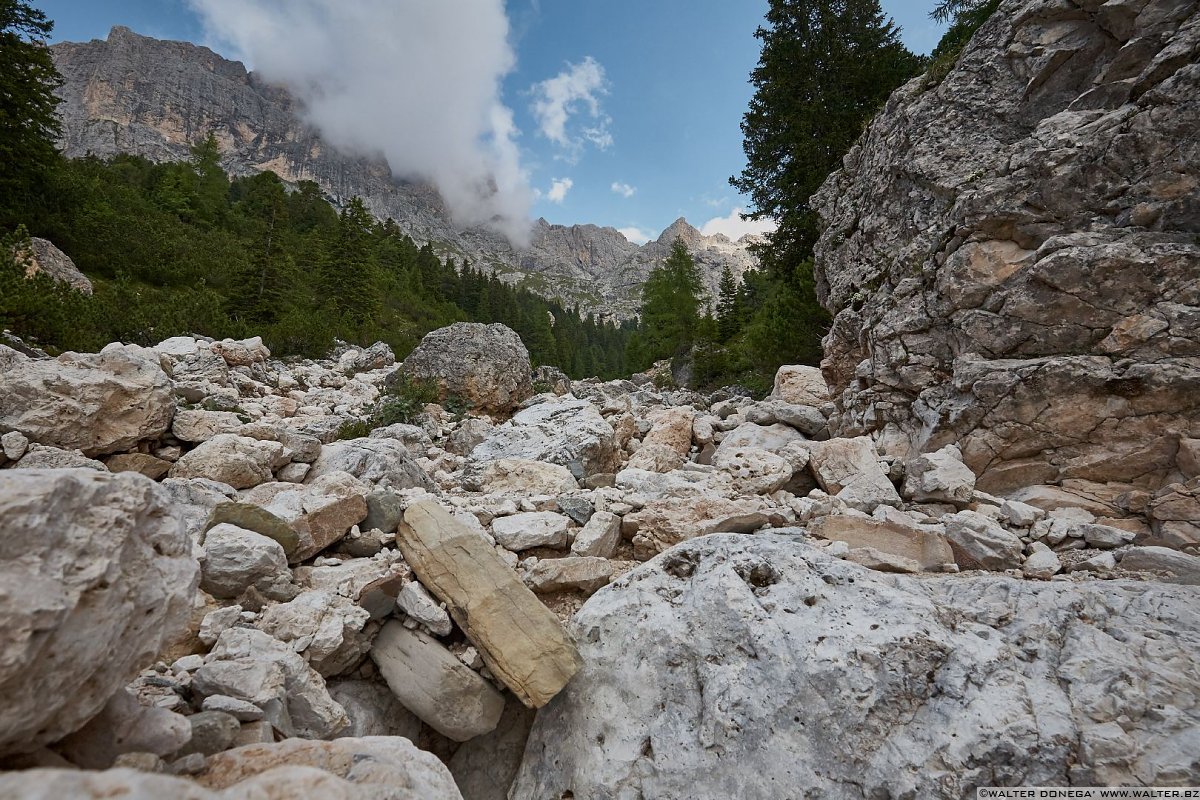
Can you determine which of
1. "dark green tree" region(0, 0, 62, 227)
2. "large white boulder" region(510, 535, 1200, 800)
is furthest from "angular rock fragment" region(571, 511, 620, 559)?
"dark green tree" region(0, 0, 62, 227)

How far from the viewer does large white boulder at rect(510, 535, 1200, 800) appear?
2744 mm

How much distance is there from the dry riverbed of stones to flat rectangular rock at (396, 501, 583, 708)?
2cm

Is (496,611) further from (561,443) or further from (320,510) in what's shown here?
(561,443)

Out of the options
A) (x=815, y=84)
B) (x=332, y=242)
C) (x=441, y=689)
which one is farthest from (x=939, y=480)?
(x=332, y=242)

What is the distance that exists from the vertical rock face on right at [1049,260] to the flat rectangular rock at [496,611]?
7.77 metres

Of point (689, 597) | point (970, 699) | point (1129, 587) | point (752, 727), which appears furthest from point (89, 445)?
point (1129, 587)

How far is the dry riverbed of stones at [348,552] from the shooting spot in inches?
69.8

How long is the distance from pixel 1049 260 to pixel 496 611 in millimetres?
10423

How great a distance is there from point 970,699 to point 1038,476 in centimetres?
634

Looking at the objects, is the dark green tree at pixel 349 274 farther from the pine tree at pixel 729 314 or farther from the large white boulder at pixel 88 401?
the large white boulder at pixel 88 401

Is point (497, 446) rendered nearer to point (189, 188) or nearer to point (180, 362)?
point (180, 362)

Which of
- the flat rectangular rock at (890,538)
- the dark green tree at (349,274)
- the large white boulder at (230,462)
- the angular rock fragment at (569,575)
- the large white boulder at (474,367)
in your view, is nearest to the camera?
the angular rock fragment at (569,575)

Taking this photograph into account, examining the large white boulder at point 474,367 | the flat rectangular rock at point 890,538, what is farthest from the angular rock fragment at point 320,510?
the large white boulder at point 474,367

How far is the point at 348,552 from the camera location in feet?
15.7
